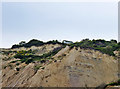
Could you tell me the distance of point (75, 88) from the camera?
15.7 m

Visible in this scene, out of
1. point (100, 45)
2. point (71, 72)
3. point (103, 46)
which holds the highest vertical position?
point (100, 45)

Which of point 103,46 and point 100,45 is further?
point 100,45

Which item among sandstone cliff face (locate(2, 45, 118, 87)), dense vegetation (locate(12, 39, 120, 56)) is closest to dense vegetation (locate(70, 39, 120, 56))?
dense vegetation (locate(12, 39, 120, 56))

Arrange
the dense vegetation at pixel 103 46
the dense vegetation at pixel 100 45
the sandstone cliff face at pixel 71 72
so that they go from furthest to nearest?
the dense vegetation at pixel 100 45
the dense vegetation at pixel 103 46
the sandstone cliff face at pixel 71 72

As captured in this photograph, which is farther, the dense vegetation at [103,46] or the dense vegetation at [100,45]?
the dense vegetation at [100,45]

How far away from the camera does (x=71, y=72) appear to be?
678 inches

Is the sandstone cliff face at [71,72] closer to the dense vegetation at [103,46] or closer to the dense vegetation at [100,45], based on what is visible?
the dense vegetation at [103,46]

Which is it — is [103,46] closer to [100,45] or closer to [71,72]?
[100,45]

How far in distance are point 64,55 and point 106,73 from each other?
21.3 ft

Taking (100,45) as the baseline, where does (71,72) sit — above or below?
below

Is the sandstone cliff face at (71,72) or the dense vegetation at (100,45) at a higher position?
the dense vegetation at (100,45)

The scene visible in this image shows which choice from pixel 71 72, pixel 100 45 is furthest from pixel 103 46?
pixel 71 72

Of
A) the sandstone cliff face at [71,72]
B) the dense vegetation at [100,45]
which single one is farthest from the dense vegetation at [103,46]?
the sandstone cliff face at [71,72]

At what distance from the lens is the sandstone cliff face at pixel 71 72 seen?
1627 cm
